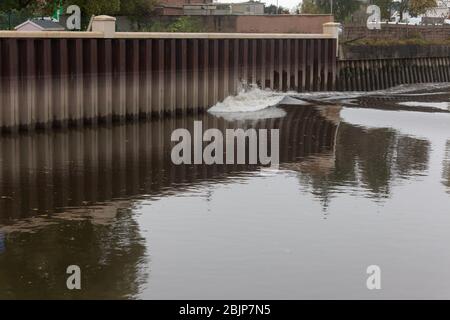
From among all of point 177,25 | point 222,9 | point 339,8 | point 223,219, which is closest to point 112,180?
point 223,219

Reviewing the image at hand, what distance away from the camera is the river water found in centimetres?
1177

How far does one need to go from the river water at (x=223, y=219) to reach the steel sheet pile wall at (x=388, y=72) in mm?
19661

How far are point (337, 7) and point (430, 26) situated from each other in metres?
23.8

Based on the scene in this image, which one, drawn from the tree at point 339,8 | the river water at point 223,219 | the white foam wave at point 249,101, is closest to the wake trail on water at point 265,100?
the white foam wave at point 249,101

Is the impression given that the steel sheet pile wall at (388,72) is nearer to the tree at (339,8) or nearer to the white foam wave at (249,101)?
the white foam wave at (249,101)

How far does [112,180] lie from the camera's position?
1928cm

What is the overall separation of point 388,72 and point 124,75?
25.0m

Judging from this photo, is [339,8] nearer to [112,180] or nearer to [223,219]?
[112,180]

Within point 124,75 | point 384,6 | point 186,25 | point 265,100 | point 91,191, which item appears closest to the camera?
point 91,191

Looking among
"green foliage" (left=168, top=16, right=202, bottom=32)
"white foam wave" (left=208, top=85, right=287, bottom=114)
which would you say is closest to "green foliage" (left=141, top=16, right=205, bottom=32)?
"green foliage" (left=168, top=16, right=202, bottom=32)

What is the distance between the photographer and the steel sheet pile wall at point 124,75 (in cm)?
2666

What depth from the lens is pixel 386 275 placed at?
12.2 metres

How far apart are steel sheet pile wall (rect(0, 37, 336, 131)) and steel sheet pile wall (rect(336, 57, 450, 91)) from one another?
264 inches
